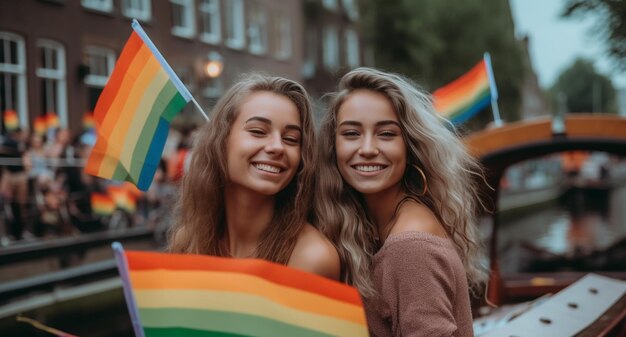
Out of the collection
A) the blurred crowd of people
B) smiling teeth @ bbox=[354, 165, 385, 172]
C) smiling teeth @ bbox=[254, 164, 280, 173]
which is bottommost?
the blurred crowd of people

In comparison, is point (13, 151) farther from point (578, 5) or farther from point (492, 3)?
point (492, 3)

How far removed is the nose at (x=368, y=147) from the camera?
7.07 feet

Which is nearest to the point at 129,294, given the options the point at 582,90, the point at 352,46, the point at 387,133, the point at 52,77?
the point at 387,133

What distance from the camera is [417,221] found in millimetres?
2098

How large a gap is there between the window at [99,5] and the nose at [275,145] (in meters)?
12.4

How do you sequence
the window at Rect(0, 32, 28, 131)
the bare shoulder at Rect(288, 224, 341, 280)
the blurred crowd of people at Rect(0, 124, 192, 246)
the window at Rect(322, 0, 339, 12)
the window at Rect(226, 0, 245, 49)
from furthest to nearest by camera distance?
the window at Rect(322, 0, 339, 12) < the window at Rect(226, 0, 245, 49) < the window at Rect(0, 32, 28, 131) < the blurred crowd of people at Rect(0, 124, 192, 246) < the bare shoulder at Rect(288, 224, 341, 280)

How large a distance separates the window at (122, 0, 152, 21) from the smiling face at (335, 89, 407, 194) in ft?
43.5

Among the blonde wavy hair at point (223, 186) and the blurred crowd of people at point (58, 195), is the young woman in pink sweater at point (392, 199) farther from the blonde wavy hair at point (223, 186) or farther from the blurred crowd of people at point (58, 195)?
the blurred crowd of people at point (58, 195)

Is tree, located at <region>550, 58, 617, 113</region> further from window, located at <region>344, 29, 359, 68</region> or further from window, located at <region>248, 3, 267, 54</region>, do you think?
window, located at <region>248, 3, 267, 54</region>

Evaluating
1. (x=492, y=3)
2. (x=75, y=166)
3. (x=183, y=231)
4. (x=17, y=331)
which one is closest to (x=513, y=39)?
(x=492, y=3)

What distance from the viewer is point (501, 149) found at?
5.14m

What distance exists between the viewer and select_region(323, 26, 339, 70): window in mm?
27516

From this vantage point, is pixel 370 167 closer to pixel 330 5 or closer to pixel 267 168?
pixel 267 168

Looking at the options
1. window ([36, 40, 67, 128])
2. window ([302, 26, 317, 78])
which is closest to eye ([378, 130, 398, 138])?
window ([36, 40, 67, 128])
